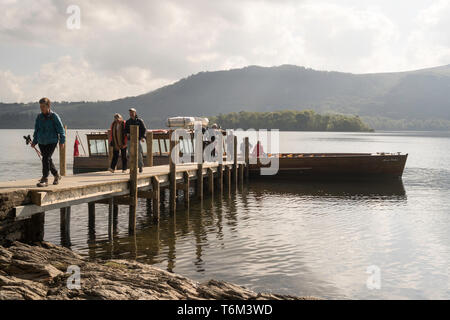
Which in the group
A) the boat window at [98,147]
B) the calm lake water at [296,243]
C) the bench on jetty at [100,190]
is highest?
the boat window at [98,147]

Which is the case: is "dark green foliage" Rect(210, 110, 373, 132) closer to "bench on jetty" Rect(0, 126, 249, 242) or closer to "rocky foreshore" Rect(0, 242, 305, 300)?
"bench on jetty" Rect(0, 126, 249, 242)

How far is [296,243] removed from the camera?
1390 centimetres

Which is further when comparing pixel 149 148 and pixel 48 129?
pixel 149 148

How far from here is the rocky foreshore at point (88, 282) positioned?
699 centimetres

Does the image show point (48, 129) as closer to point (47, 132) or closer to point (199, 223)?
point (47, 132)

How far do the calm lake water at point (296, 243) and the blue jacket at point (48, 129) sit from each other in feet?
11.3

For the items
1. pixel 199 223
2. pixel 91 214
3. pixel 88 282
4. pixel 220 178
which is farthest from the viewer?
pixel 220 178

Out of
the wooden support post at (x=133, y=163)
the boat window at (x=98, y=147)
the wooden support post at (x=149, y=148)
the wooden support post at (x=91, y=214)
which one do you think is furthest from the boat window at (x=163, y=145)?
the wooden support post at (x=133, y=163)

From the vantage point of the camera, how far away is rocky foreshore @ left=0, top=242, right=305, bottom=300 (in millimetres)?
6992

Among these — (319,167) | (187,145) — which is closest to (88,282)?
(187,145)

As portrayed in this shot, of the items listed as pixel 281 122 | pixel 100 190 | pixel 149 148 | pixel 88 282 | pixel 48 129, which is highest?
pixel 281 122

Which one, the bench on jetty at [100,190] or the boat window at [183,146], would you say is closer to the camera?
the bench on jetty at [100,190]

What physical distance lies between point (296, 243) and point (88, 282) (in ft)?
25.4

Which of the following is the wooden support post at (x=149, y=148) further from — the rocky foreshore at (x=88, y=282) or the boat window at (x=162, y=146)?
the boat window at (x=162, y=146)
